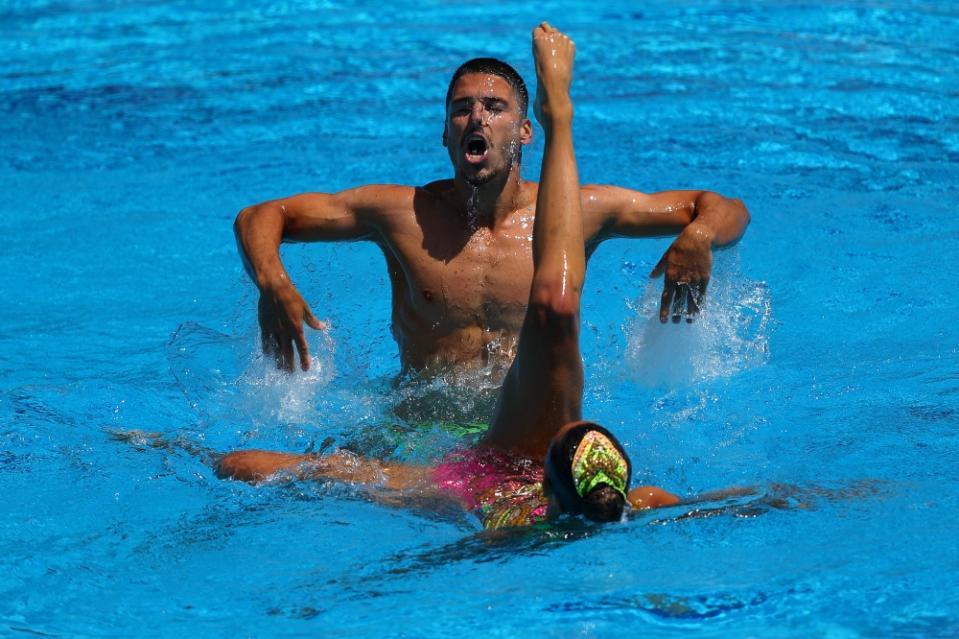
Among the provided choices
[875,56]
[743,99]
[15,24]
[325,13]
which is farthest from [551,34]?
[15,24]

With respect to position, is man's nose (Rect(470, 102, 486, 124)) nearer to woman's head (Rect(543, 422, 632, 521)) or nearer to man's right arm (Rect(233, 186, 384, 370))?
man's right arm (Rect(233, 186, 384, 370))

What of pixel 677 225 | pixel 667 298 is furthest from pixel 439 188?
pixel 667 298

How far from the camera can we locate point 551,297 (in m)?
3.71

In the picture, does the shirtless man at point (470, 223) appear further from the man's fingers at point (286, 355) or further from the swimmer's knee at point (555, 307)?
the swimmer's knee at point (555, 307)

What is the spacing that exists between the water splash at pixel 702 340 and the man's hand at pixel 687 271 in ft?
2.29

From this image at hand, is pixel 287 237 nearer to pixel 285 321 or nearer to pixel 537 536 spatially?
pixel 285 321

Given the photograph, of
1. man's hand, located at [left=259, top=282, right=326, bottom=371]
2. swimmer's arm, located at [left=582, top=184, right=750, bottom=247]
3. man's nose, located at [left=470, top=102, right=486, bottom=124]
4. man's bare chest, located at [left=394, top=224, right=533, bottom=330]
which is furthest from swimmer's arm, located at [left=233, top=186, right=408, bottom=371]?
swimmer's arm, located at [left=582, top=184, right=750, bottom=247]

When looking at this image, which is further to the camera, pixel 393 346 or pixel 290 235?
pixel 393 346

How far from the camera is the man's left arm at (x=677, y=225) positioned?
171 inches

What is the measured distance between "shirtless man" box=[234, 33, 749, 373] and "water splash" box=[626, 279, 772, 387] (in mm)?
457

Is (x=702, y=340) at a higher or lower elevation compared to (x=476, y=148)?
lower

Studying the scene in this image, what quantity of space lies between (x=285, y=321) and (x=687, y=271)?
138 cm

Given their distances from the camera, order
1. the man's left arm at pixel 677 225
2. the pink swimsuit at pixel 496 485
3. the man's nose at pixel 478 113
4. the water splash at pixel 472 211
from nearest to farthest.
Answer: the pink swimsuit at pixel 496 485 < the man's left arm at pixel 677 225 < the man's nose at pixel 478 113 < the water splash at pixel 472 211

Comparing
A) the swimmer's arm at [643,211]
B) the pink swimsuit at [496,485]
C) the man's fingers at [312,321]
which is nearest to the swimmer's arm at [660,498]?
the pink swimsuit at [496,485]
